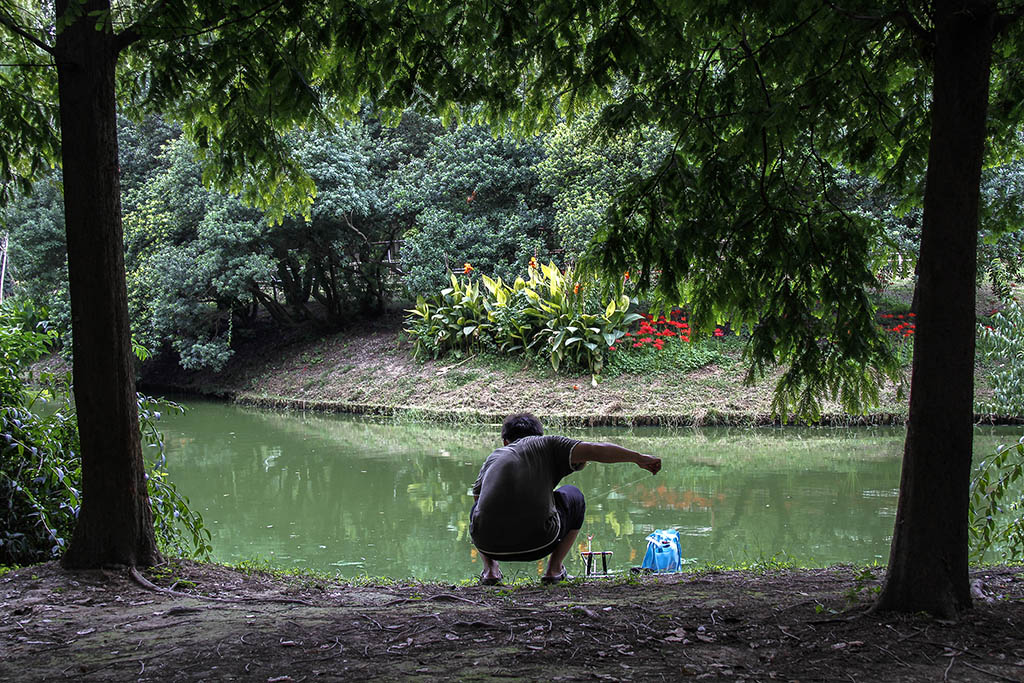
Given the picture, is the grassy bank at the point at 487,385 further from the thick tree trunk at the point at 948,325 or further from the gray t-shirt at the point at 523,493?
the thick tree trunk at the point at 948,325

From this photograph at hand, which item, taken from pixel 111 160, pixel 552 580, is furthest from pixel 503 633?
pixel 111 160

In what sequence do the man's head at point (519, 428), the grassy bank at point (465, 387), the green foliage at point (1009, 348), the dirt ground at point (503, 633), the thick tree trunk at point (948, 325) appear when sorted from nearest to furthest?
the dirt ground at point (503, 633)
the thick tree trunk at point (948, 325)
the man's head at point (519, 428)
the green foliage at point (1009, 348)
the grassy bank at point (465, 387)

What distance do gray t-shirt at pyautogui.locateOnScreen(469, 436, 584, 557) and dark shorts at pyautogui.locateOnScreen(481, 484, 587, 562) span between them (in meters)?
0.05

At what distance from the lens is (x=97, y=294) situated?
380 cm

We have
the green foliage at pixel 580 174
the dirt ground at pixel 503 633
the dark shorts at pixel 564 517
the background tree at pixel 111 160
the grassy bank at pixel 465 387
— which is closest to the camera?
the dirt ground at pixel 503 633

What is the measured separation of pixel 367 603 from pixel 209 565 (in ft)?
4.10

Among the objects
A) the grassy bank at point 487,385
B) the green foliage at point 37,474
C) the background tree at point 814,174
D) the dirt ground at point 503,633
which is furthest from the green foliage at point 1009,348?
the green foliage at point 37,474

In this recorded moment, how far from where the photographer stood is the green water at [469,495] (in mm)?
6531

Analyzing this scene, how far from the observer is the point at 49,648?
9.38 feet

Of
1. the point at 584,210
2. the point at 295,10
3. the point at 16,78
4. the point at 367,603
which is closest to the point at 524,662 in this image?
the point at 367,603

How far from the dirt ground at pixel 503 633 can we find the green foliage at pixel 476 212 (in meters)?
14.0

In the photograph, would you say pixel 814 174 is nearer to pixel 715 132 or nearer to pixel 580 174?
pixel 715 132

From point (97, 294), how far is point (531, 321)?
39.8 feet

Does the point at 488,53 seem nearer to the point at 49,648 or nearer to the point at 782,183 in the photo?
the point at 782,183
